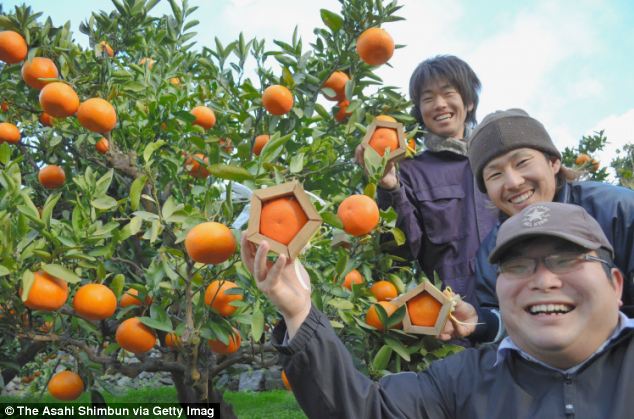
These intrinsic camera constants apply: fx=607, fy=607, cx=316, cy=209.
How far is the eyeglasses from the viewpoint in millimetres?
1075

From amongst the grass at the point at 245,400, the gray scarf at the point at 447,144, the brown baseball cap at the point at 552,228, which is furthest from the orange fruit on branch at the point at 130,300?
the grass at the point at 245,400

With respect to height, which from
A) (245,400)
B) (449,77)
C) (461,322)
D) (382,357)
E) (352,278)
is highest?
(449,77)

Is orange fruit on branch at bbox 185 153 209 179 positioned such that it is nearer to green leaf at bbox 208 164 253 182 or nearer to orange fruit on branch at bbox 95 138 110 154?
orange fruit on branch at bbox 95 138 110 154

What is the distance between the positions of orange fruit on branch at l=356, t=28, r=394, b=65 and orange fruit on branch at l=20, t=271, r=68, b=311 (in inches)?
49.3

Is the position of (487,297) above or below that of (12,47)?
below

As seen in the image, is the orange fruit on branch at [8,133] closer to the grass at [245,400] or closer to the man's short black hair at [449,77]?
the man's short black hair at [449,77]

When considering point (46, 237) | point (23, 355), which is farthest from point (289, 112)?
point (23, 355)

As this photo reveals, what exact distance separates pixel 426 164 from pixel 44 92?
1.35m

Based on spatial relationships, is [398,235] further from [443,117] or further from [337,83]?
[337,83]

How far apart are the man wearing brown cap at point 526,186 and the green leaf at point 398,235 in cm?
34

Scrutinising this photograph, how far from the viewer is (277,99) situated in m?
2.13

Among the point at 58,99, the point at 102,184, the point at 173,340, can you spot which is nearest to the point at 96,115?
the point at 58,99

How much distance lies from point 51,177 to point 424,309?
1766 millimetres

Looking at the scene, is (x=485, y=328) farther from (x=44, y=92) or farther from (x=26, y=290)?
(x=44, y=92)
